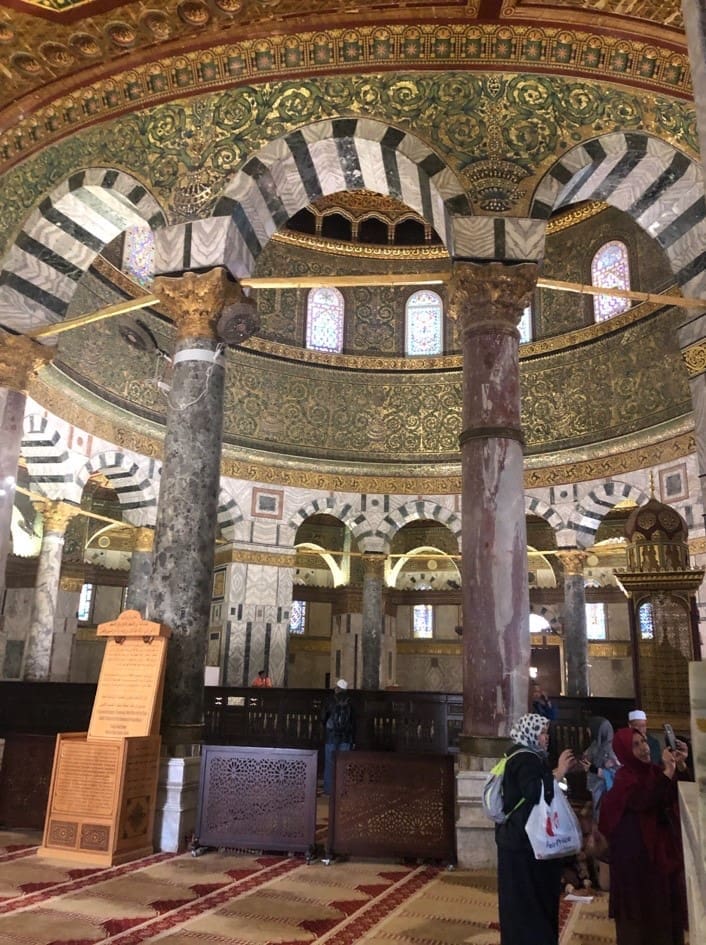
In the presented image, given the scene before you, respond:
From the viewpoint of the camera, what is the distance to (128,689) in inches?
225

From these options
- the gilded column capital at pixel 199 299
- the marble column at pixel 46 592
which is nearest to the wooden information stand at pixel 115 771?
the gilded column capital at pixel 199 299

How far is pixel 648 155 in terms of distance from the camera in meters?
7.16

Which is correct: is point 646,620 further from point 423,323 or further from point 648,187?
point 423,323

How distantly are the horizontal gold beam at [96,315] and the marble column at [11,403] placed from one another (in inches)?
5.6

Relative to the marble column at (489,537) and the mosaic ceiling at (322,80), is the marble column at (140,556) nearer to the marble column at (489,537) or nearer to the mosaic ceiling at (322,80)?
the mosaic ceiling at (322,80)

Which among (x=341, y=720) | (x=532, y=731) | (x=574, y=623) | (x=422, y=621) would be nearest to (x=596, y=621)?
(x=422, y=621)

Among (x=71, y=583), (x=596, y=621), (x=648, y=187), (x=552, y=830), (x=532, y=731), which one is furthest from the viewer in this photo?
(x=596, y=621)

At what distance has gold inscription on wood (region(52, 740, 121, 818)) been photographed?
16.9 feet

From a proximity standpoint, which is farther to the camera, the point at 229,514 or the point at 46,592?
the point at 229,514

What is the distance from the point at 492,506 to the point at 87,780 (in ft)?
11.5

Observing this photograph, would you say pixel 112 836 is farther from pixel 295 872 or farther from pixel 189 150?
pixel 189 150

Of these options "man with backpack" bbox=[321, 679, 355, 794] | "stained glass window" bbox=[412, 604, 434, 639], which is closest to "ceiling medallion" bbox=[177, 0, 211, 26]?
"man with backpack" bbox=[321, 679, 355, 794]

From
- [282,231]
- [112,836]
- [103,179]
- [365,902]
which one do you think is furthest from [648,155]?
[282,231]

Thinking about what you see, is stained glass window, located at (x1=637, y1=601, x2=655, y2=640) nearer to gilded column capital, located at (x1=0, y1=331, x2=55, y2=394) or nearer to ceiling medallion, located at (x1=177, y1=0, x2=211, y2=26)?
gilded column capital, located at (x1=0, y1=331, x2=55, y2=394)
